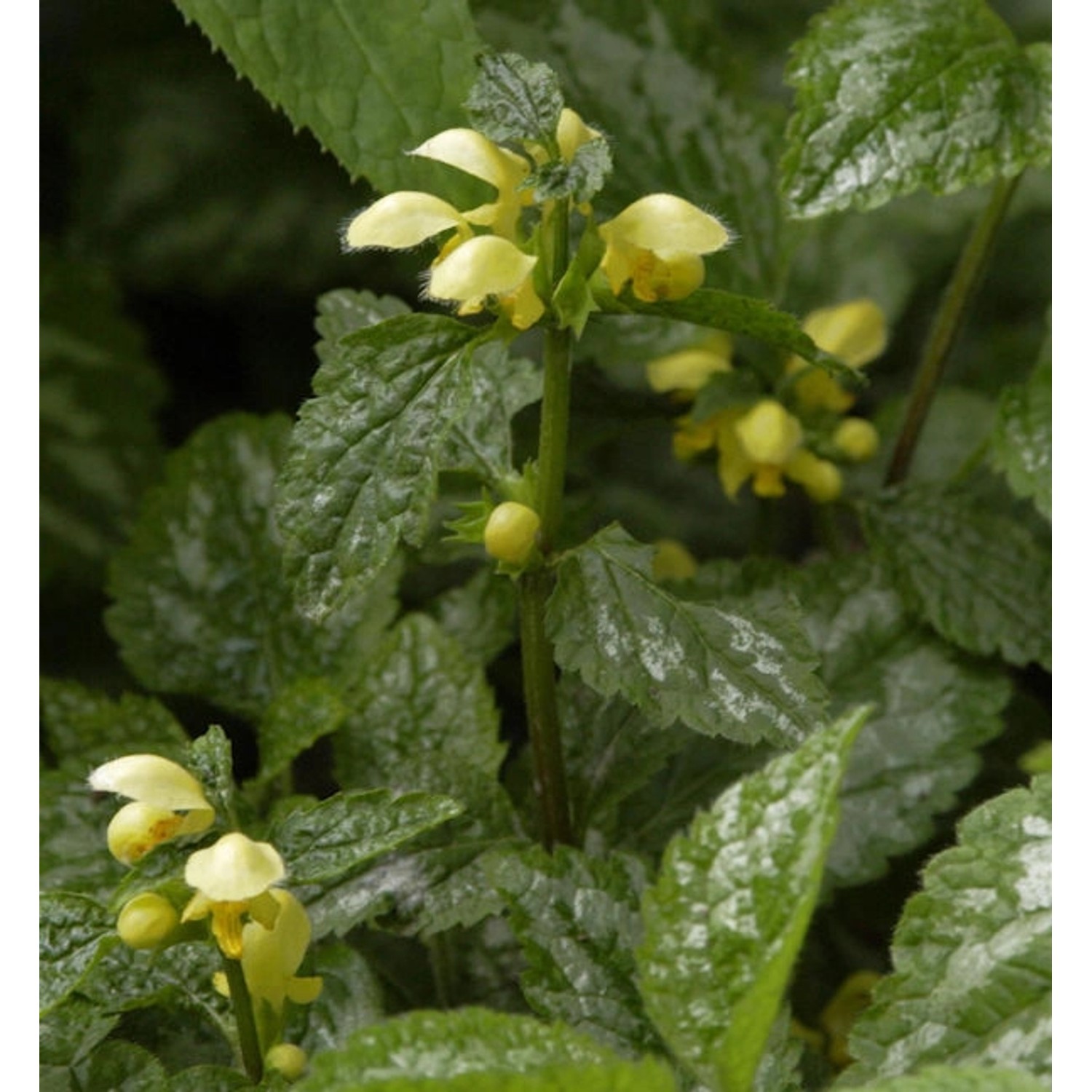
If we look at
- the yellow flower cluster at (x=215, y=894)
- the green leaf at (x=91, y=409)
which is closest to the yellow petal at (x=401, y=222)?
the yellow flower cluster at (x=215, y=894)

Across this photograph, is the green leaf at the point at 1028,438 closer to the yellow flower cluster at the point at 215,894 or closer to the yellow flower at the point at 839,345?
the yellow flower at the point at 839,345

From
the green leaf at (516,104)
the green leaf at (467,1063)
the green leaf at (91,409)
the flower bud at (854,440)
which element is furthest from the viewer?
the green leaf at (91,409)

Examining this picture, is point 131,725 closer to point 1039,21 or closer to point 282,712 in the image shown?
point 282,712

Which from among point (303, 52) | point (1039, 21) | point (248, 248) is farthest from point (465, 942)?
point (1039, 21)

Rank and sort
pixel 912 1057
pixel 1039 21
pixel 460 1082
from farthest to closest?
pixel 1039 21 → pixel 912 1057 → pixel 460 1082

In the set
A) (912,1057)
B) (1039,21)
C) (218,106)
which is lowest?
(912,1057)

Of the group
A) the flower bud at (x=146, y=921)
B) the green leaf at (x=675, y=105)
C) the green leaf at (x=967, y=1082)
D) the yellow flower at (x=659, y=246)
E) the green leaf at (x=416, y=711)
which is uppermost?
the green leaf at (x=675, y=105)
